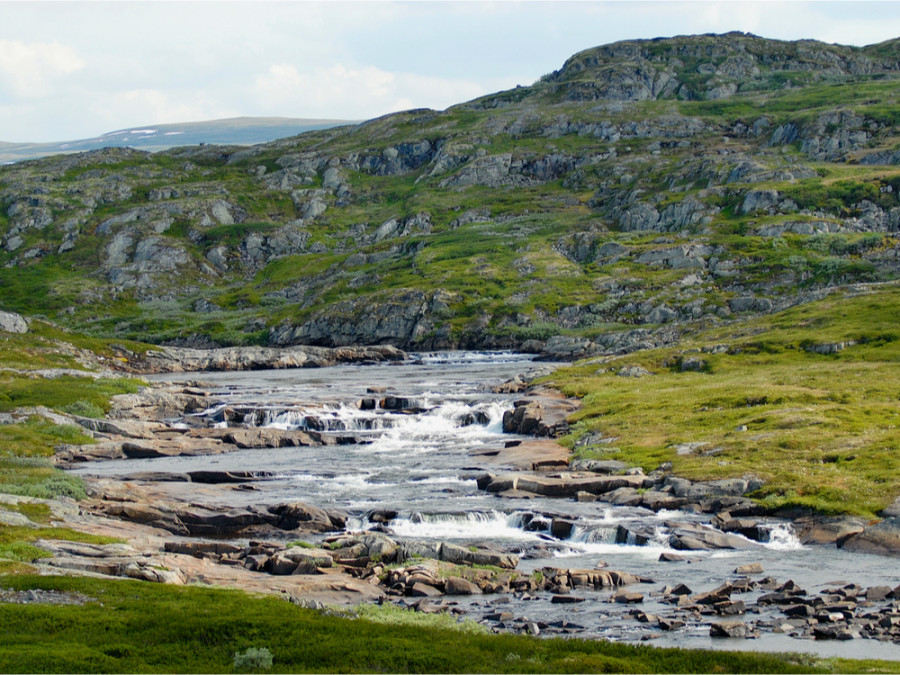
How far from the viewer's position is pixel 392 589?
33.5m

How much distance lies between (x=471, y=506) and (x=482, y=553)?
10.9 m

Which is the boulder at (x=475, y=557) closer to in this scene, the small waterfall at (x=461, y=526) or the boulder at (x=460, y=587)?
the boulder at (x=460, y=587)

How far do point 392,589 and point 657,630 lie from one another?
11521 mm

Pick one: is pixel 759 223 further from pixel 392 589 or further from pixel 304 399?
pixel 392 589

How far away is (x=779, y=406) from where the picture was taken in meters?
65.7

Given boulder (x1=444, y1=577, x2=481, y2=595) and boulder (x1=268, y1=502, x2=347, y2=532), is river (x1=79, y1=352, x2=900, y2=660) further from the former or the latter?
boulder (x1=268, y1=502, x2=347, y2=532)

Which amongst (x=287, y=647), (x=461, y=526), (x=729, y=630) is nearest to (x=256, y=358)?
(x=461, y=526)

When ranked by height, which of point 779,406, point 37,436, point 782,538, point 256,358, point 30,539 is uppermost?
point 30,539

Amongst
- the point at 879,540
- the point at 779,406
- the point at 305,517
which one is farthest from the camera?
the point at 779,406

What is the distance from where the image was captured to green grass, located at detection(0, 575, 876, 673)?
20.4 metres

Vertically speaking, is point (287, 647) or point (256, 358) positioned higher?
point (287, 647)

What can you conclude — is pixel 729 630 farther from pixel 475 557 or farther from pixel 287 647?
pixel 287 647

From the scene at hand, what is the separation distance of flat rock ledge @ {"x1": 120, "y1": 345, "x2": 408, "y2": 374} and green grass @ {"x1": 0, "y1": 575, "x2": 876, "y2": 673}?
453 ft

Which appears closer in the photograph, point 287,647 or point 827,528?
point 287,647
